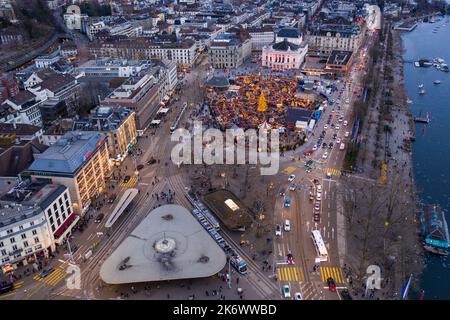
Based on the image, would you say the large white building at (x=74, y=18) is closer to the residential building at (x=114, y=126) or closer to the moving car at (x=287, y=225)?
the residential building at (x=114, y=126)

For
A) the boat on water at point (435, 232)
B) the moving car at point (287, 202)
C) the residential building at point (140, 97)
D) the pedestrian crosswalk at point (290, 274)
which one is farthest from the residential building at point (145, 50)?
the pedestrian crosswalk at point (290, 274)

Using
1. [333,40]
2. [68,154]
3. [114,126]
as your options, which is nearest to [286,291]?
[68,154]

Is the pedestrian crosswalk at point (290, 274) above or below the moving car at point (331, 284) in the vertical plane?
below

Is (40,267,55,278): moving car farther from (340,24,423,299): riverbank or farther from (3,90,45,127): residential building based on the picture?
(3,90,45,127): residential building
